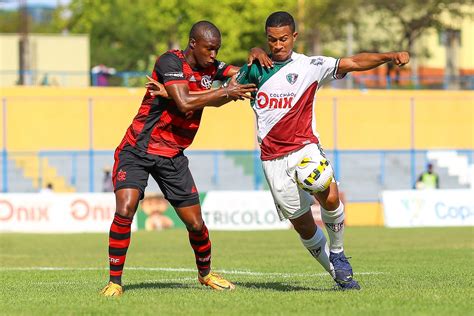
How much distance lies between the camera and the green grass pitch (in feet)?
28.5

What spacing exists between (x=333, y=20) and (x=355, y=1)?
1540 millimetres

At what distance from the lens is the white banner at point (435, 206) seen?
105ft

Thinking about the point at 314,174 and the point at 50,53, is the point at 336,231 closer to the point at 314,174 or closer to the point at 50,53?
the point at 314,174

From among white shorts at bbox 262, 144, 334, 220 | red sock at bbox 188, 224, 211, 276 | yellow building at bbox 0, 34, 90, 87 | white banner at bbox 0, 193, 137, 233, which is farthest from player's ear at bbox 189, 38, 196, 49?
yellow building at bbox 0, 34, 90, 87

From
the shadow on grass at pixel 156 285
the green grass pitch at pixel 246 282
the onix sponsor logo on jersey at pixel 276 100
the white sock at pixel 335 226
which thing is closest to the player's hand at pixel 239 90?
the onix sponsor logo on jersey at pixel 276 100

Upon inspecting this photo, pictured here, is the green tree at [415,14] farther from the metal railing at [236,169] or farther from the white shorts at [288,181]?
the white shorts at [288,181]

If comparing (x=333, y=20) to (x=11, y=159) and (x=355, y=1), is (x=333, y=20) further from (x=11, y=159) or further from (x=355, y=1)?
(x=11, y=159)

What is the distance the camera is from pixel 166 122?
10094mm

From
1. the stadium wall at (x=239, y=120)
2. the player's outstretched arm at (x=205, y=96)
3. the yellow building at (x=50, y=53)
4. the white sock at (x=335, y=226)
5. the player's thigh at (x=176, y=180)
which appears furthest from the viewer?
the yellow building at (x=50, y=53)

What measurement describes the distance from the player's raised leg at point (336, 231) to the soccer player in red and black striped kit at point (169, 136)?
1.02 metres

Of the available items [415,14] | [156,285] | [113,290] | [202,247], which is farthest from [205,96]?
[415,14]

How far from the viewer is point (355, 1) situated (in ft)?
187

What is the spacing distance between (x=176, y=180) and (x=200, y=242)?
0.71 metres

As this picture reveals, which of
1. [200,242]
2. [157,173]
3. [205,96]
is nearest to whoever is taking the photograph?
[205,96]
